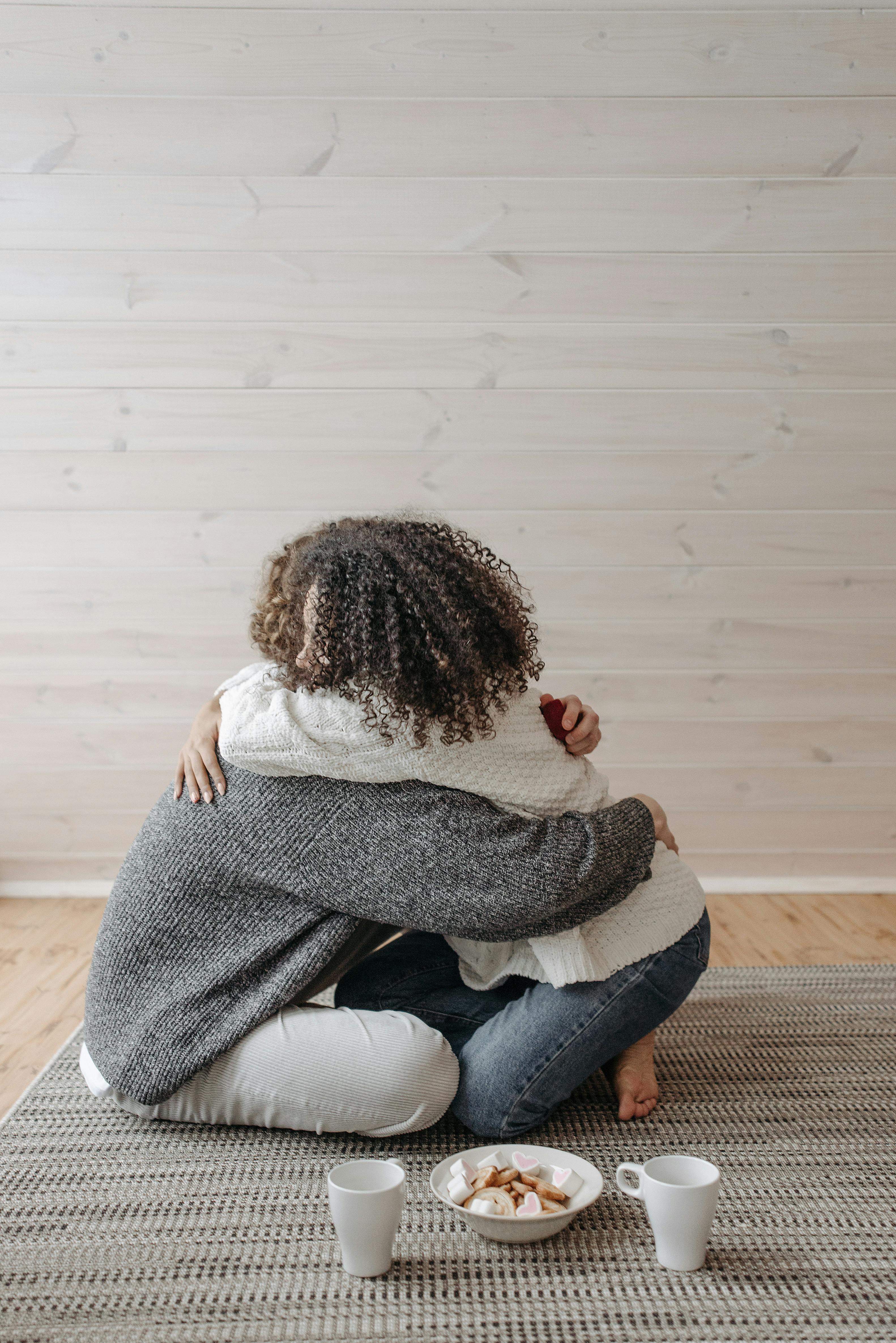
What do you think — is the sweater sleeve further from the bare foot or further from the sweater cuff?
the bare foot

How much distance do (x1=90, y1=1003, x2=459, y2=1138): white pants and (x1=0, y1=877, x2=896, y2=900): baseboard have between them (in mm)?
1309

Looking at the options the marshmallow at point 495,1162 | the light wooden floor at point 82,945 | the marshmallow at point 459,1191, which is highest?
the marshmallow at point 459,1191

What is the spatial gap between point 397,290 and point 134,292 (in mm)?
581

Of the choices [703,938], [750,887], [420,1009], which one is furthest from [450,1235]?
[750,887]

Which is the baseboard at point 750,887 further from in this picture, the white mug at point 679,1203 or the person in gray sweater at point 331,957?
the white mug at point 679,1203

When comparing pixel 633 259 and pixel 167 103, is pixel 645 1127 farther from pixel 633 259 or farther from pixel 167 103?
pixel 167 103

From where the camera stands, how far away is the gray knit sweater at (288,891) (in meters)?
1.19

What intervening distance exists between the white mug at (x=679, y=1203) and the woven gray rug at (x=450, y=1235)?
0.02 meters

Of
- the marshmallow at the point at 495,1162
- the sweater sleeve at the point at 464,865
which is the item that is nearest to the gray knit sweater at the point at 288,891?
the sweater sleeve at the point at 464,865

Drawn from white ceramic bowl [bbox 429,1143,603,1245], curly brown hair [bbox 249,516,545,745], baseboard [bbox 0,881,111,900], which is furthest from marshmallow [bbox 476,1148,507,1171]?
baseboard [bbox 0,881,111,900]

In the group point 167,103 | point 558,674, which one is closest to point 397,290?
point 167,103

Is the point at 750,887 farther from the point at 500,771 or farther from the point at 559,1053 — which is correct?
the point at 500,771

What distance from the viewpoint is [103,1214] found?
3.87 feet

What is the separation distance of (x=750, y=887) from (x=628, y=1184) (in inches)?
56.6
